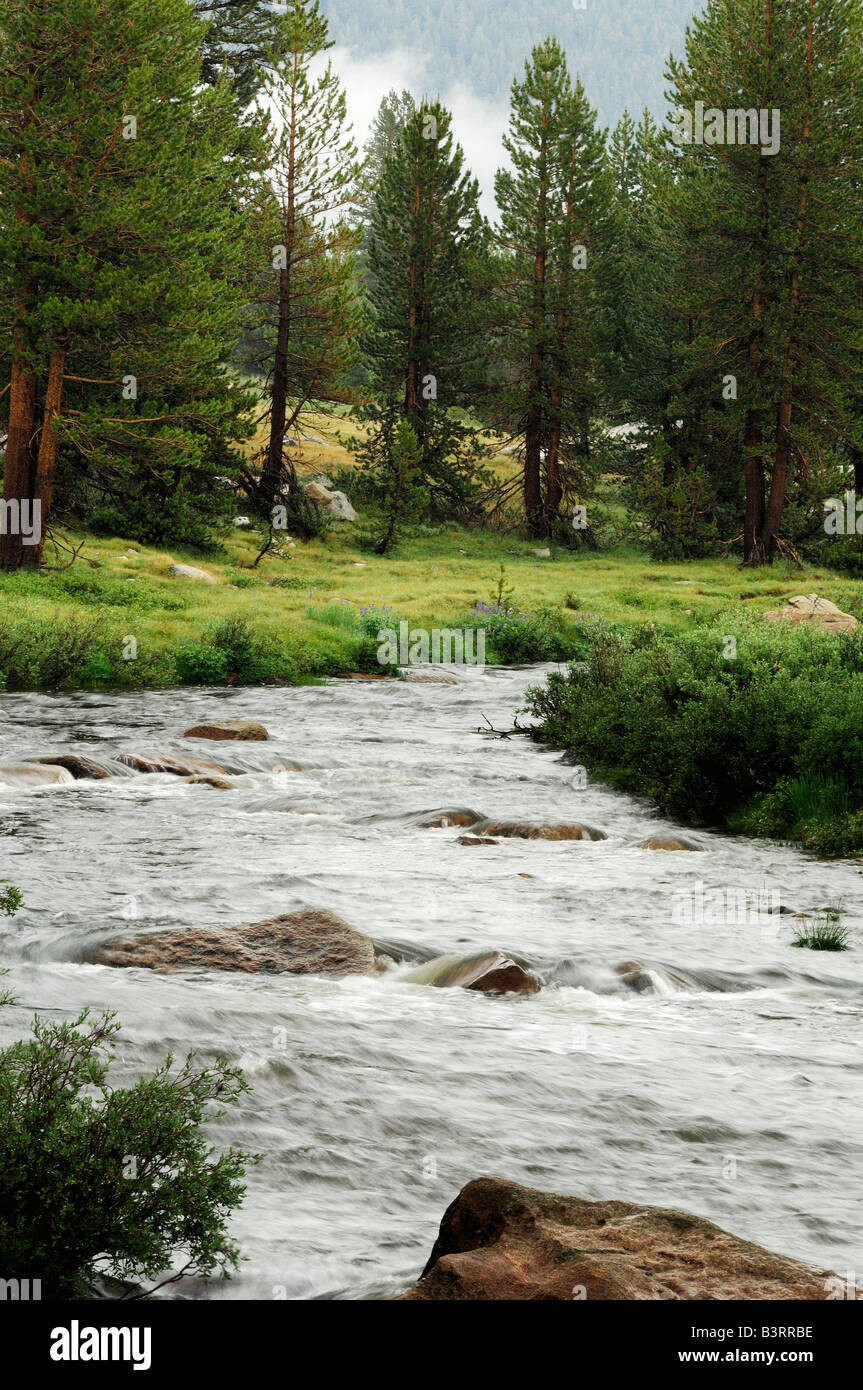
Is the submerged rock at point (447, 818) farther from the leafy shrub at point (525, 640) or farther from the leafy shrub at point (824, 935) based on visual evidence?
the leafy shrub at point (525, 640)

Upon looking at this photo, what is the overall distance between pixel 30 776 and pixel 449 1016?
7.05 meters

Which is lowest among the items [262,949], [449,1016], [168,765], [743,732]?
[449,1016]

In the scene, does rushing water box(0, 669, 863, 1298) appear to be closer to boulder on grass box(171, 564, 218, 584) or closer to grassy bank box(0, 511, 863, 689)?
grassy bank box(0, 511, 863, 689)

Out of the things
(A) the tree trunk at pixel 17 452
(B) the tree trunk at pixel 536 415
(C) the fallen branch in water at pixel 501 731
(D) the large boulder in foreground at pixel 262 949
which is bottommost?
(D) the large boulder in foreground at pixel 262 949

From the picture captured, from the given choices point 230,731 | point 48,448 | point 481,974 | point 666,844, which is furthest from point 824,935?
point 48,448

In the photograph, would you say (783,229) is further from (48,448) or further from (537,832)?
(537,832)

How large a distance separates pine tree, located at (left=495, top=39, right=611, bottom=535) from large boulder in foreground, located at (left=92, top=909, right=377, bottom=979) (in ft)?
120

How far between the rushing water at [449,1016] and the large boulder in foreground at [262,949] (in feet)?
0.53

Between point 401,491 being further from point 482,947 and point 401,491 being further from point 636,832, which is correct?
point 482,947

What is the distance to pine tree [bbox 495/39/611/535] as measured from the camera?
40.8 meters

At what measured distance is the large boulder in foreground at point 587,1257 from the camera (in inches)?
132

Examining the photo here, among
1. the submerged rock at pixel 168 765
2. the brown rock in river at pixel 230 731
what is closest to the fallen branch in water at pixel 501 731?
the brown rock in river at pixel 230 731

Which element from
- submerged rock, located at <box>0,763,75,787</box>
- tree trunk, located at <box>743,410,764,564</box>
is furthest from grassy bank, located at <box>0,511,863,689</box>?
submerged rock, located at <box>0,763,75,787</box>

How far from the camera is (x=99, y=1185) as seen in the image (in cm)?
344
